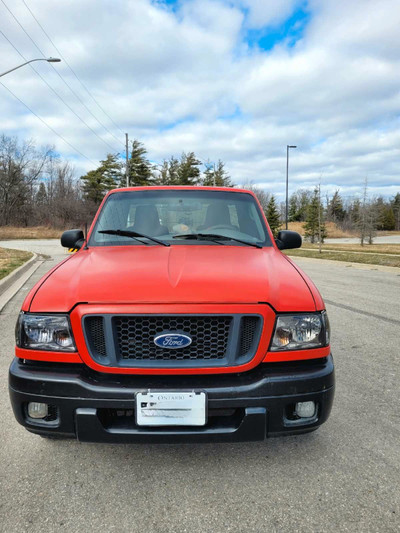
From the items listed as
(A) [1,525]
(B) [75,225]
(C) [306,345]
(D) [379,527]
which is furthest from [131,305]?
(B) [75,225]

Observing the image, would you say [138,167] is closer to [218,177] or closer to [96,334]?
[218,177]

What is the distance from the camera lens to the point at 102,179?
66.9 meters

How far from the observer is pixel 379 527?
175 centimetres

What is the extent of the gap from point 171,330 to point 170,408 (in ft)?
1.23

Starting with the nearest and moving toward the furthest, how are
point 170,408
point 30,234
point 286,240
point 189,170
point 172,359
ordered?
point 170,408 < point 172,359 < point 286,240 < point 30,234 < point 189,170

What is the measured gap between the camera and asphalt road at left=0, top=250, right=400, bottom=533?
1.80 m

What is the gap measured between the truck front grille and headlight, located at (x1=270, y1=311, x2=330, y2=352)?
131 millimetres

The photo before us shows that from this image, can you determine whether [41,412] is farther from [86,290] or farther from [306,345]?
[306,345]

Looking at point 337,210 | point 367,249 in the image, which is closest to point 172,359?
point 367,249

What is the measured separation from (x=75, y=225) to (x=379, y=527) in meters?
60.7

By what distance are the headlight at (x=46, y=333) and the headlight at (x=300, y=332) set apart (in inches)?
42.5

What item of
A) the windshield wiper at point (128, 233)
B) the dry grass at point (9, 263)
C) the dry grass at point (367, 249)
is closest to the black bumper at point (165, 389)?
the windshield wiper at point (128, 233)

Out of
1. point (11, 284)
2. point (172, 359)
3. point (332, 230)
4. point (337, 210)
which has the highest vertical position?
point (337, 210)

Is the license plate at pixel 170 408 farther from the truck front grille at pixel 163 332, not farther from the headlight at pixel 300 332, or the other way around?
the headlight at pixel 300 332
